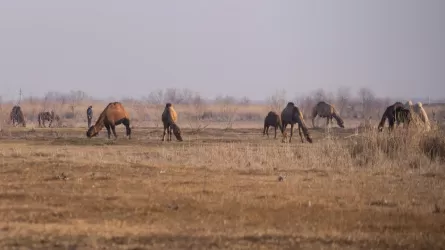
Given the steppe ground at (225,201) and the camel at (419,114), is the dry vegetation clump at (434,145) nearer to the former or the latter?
the camel at (419,114)

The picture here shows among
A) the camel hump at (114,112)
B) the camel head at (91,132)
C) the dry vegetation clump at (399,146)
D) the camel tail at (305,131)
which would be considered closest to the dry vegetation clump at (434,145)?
the dry vegetation clump at (399,146)

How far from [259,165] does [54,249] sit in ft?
34.9

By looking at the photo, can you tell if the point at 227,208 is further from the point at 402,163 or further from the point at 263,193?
the point at 402,163

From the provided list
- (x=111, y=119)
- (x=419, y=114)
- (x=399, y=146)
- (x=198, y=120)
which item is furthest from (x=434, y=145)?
(x=198, y=120)

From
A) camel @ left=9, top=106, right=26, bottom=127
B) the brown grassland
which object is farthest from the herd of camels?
camel @ left=9, top=106, right=26, bottom=127

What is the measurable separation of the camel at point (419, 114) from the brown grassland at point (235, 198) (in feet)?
2.86

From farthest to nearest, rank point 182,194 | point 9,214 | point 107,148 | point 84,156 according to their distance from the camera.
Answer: point 107,148
point 84,156
point 182,194
point 9,214

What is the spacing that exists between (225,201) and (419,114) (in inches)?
656

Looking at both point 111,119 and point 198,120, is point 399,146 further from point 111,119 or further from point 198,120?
point 198,120

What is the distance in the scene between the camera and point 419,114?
90.3 feet

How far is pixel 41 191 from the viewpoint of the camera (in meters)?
13.8

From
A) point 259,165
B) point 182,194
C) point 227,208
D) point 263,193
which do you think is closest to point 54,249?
point 227,208

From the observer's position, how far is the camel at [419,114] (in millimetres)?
23094

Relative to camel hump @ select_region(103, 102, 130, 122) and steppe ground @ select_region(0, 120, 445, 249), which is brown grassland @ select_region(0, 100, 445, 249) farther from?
camel hump @ select_region(103, 102, 130, 122)
